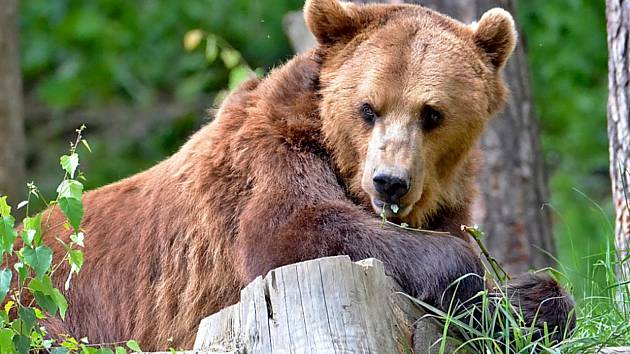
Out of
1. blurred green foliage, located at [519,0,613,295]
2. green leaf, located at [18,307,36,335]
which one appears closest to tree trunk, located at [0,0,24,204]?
green leaf, located at [18,307,36,335]

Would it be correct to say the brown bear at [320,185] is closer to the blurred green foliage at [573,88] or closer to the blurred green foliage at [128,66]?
the blurred green foliage at [573,88]

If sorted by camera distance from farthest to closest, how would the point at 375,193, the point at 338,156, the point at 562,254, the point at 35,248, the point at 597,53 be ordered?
the point at 597,53 < the point at 562,254 < the point at 338,156 < the point at 375,193 < the point at 35,248

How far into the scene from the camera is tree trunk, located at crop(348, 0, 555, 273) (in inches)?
392

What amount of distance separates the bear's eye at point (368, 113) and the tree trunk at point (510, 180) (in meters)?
4.05

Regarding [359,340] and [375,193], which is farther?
[375,193]

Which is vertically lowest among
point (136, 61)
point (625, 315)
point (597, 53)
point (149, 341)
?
point (625, 315)

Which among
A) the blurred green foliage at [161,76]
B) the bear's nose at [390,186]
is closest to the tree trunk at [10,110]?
the blurred green foliage at [161,76]

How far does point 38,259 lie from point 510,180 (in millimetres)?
5919

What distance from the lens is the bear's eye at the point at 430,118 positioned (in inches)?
235

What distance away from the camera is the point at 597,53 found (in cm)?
1611

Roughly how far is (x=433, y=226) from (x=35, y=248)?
7.30ft

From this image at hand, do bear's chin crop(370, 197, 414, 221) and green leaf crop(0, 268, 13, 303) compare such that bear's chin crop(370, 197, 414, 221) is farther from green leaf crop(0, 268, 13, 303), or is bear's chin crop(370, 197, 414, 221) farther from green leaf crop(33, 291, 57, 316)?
green leaf crop(0, 268, 13, 303)

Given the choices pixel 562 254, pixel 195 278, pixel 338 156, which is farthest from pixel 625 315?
pixel 562 254

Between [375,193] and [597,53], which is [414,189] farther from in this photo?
[597,53]
